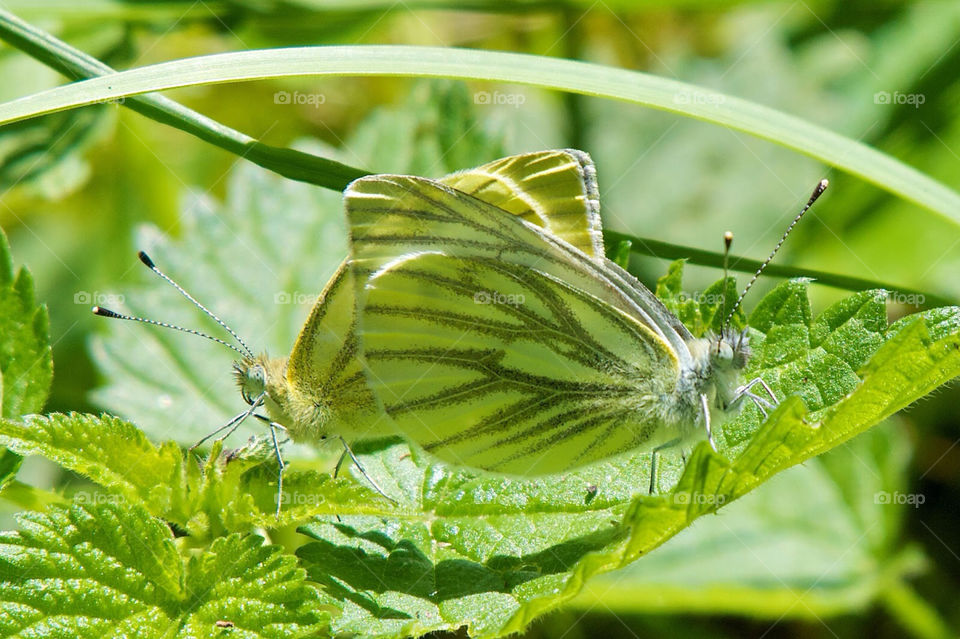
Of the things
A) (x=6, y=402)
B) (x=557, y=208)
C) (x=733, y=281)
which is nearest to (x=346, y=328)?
(x=557, y=208)

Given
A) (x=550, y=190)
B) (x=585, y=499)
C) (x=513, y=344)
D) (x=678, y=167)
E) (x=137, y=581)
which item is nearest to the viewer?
(x=137, y=581)

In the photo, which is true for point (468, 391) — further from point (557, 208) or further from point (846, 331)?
point (846, 331)

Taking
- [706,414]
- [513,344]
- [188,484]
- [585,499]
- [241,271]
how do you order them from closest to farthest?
[188,484] → [706,414] → [585,499] → [513,344] → [241,271]

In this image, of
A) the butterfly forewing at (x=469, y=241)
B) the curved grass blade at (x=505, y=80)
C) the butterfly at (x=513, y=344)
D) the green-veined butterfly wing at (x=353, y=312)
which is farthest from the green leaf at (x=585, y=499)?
the curved grass blade at (x=505, y=80)

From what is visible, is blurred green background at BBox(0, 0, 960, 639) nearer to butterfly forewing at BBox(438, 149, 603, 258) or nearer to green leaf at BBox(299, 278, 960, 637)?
green leaf at BBox(299, 278, 960, 637)

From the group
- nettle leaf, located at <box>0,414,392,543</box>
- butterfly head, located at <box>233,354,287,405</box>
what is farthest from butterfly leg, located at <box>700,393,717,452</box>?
butterfly head, located at <box>233,354,287,405</box>

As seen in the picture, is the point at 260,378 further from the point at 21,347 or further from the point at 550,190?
the point at 550,190

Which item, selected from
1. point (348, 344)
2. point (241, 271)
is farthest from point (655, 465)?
point (241, 271)
